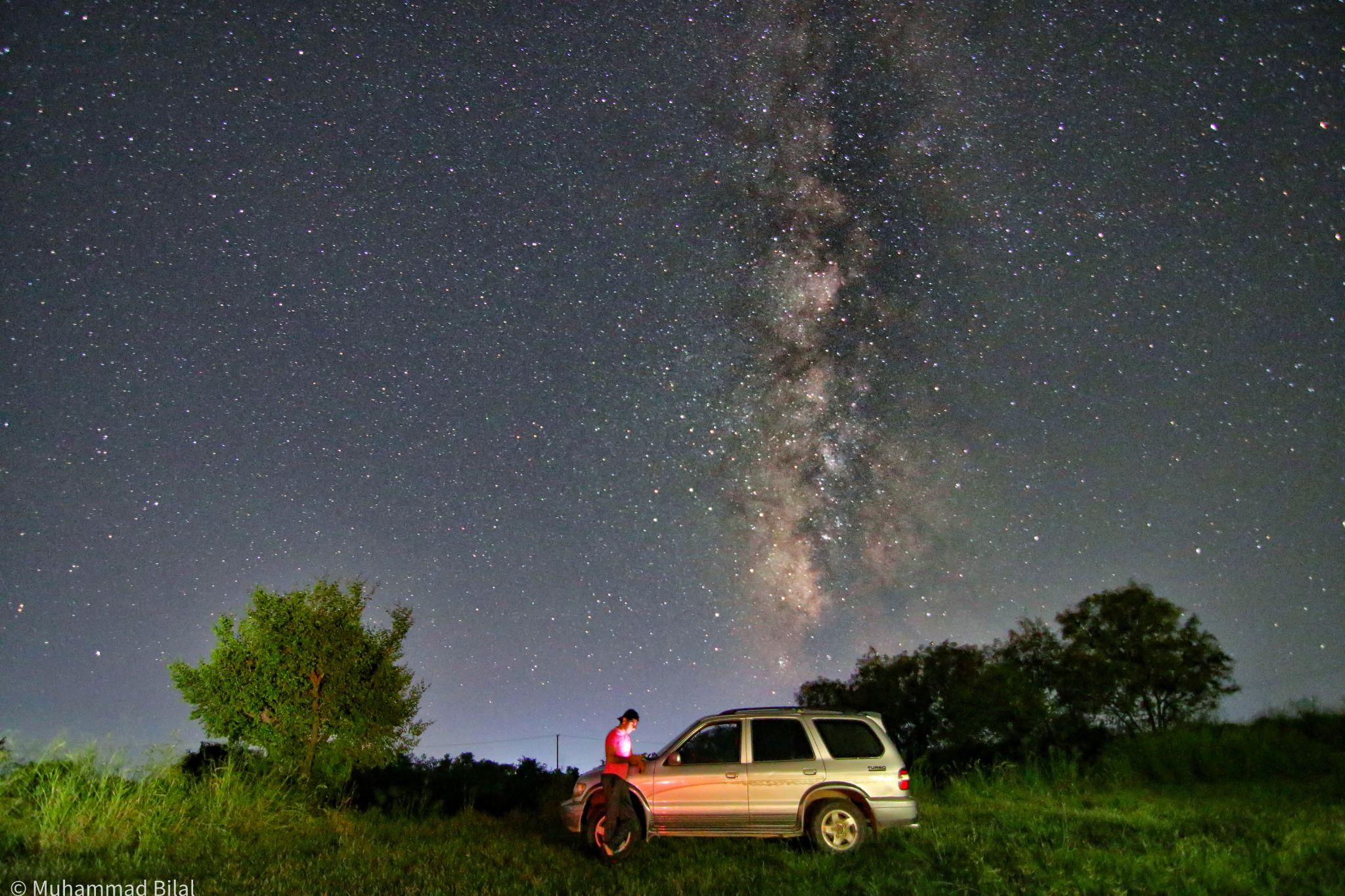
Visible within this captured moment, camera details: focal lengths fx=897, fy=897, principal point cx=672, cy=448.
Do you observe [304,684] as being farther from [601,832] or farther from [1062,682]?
[1062,682]

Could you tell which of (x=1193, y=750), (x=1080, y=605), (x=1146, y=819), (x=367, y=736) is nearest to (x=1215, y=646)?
(x=1080, y=605)

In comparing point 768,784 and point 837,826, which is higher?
point 768,784

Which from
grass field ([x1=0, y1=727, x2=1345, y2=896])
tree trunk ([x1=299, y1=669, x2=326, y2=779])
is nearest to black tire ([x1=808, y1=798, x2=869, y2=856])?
grass field ([x1=0, y1=727, x2=1345, y2=896])

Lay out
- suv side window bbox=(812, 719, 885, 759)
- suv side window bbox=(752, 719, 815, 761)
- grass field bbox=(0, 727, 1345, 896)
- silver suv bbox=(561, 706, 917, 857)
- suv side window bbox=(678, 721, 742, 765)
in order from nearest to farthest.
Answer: grass field bbox=(0, 727, 1345, 896), silver suv bbox=(561, 706, 917, 857), suv side window bbox=(812, 719, 885, 759), suv side window bbox=(752, 719, 815, 761), suv side window bbox=(678, 721, 742, 765)

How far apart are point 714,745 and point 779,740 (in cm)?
82

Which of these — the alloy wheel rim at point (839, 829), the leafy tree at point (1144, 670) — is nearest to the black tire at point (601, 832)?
the alloy wheel rim at point (839, 829)

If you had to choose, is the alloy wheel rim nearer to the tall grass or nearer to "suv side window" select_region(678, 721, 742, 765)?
"suv side window" select_region(678, 721, 742, 765)

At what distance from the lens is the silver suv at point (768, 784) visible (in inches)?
413

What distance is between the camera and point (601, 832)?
1088cm

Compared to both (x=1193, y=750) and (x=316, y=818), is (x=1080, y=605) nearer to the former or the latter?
(x=1193, y=750)

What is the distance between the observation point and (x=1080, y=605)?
127 ft

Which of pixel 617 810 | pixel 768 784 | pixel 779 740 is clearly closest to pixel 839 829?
pixel 768 784

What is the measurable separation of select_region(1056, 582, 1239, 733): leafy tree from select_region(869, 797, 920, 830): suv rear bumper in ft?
98.3

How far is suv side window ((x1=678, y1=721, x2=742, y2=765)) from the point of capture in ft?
36.5
